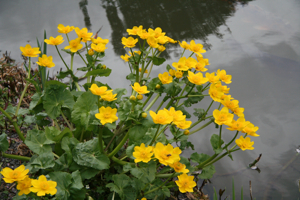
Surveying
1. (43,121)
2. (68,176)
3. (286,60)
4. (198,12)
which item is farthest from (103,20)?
(68,176)

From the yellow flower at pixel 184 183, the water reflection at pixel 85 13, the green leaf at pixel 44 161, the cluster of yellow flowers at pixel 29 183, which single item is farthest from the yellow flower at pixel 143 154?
the water reflection at pixel 85 13

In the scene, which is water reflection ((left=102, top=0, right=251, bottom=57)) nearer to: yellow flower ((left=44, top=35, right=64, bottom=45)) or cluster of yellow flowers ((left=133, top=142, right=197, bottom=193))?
yellow flower ((left=44, top=35, right=64, bottom=45))

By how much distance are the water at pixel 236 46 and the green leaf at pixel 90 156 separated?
85cm

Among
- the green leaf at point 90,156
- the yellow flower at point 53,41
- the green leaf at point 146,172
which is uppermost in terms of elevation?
the yellow flower at point 53,41

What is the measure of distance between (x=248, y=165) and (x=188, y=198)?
56cm

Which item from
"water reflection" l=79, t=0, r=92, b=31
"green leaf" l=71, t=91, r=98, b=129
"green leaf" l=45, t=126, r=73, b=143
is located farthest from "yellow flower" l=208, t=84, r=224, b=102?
"water reflection" l=79, t=0, r=92, b=31

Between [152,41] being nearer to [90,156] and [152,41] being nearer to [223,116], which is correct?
[223,116]

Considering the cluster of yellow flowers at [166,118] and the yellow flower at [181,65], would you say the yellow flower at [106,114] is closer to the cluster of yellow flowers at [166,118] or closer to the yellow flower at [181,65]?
the cluster of yellow flowers at [166,118]

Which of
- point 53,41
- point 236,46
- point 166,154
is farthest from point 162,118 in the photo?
point 236,46

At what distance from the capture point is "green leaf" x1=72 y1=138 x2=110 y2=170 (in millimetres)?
1379

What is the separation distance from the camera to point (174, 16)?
3.35 metres

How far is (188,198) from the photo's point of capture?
5.78ft

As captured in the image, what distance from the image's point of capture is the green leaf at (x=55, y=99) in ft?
5.14

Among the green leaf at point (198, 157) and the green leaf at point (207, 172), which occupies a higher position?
the green leaf at point (198, 157)
